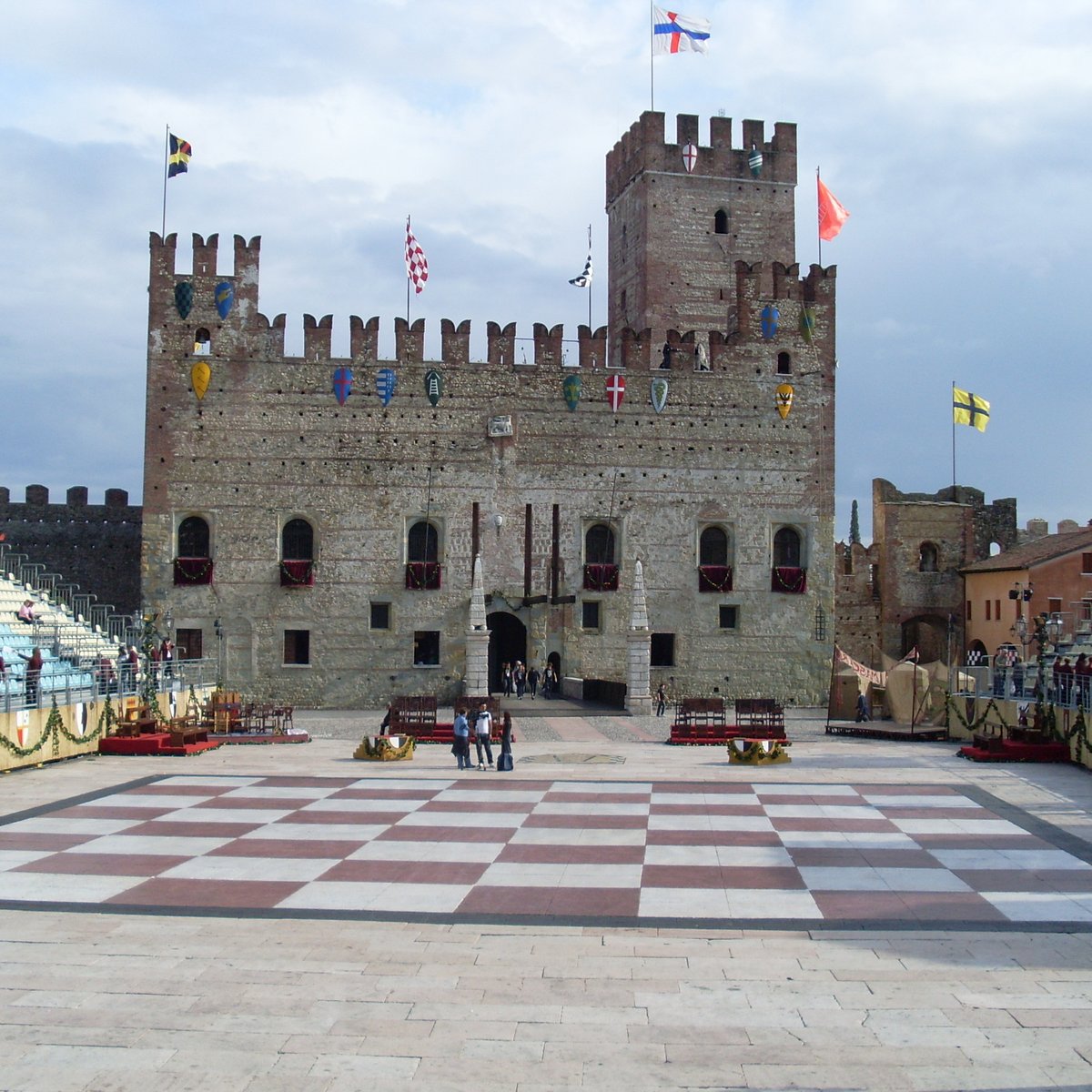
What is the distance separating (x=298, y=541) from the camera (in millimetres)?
38469

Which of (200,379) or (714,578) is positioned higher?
(200,379)

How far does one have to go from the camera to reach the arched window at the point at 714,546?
40.3 m

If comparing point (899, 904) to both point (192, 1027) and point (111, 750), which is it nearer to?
point (192, 1027)

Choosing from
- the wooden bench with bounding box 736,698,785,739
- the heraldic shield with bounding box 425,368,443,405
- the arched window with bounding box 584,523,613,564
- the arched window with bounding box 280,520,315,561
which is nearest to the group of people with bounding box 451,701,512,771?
the wooden bench with bounding box 736,698,785,739

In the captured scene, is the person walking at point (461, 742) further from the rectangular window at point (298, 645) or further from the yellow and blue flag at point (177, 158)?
the yellow and blue flag at point (177, 158)

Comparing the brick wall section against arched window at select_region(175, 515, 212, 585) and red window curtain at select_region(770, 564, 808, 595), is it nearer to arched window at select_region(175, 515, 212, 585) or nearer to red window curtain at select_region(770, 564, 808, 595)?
arched window at select_region(175, 515, 212, 585)

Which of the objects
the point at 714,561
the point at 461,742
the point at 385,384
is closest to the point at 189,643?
the point at 385,384

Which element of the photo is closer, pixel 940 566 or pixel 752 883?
pixel 752 883

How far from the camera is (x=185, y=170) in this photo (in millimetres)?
37688

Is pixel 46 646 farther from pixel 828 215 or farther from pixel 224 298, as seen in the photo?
pixel 828 215

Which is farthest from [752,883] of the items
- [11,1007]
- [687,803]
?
[11,1007]

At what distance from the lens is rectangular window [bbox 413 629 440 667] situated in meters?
38.6

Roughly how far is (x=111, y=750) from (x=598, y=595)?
17.7 m

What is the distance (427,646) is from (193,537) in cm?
769
